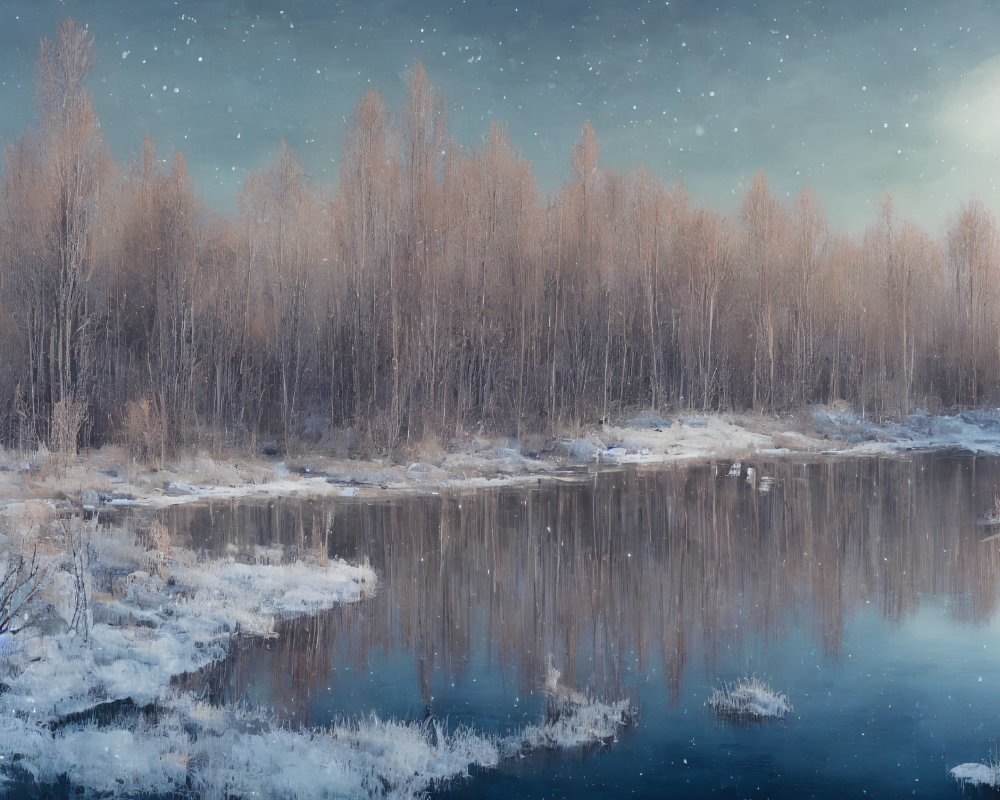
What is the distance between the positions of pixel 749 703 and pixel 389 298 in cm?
2173

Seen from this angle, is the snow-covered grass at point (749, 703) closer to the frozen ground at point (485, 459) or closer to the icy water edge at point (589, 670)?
the icy water edge at point (589, 670)

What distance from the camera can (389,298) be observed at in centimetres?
2658

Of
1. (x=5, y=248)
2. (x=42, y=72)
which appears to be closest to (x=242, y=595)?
(x=42, y=72)

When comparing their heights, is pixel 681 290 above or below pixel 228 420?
above

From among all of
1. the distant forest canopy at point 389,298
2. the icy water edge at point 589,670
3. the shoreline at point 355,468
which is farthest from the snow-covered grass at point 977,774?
the distant forest canopy at point 389,298

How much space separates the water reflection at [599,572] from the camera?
284 inches

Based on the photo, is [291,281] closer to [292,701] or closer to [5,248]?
[5,248]

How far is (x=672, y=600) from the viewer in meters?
9.13

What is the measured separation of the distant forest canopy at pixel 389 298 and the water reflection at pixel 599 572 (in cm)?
779

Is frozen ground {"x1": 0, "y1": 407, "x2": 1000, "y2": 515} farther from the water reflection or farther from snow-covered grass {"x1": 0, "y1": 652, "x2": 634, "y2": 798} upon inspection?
snow-covered grass {"x1": 0, "y1": 652, "x2": 634, "y2": 798}

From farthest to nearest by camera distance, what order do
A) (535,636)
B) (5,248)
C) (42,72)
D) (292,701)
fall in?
(5,248) < (42,72) < (535,636) < (292,701)

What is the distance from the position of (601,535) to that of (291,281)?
19079 mm

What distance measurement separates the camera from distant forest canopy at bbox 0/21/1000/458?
76.4ft

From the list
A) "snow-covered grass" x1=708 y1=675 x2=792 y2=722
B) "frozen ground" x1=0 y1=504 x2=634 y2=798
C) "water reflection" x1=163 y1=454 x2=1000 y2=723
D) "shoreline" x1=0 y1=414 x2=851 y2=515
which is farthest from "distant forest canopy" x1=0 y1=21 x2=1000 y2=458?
"snow-covered grass" x1=708 y1=675 x2=792 y2=722
